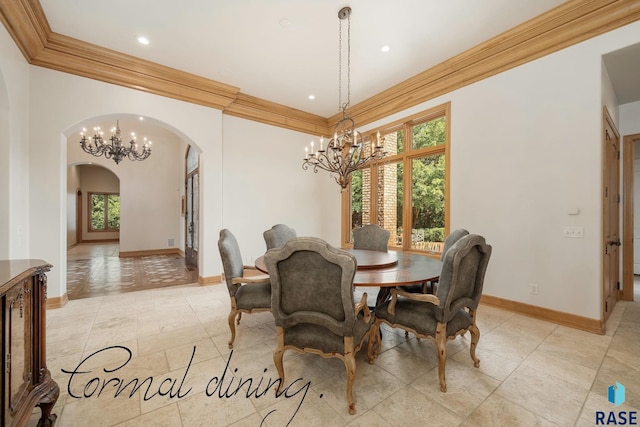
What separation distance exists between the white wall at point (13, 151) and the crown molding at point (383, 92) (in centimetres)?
28

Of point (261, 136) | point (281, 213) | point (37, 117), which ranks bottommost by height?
point (281, 213)

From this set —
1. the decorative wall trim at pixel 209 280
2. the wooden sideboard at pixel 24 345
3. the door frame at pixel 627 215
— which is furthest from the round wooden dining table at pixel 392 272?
the door frame at pixel 627 215

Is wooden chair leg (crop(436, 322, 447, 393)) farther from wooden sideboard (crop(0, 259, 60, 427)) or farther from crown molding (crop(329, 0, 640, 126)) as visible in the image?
crown molding (crop(329, 0, 640, 126))

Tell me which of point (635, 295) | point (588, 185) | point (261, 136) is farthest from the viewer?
point (261, 136)

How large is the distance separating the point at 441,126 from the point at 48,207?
563 cm

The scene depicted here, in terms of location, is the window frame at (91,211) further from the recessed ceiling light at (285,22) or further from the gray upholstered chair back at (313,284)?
the gray upholstered chair back at (313,284)

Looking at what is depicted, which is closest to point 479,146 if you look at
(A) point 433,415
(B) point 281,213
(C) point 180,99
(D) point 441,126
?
(D) point 441,126

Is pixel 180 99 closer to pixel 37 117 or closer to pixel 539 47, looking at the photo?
pixel 37 117

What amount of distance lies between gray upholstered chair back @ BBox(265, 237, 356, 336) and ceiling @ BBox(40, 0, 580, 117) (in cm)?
264

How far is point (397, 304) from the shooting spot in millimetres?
2148

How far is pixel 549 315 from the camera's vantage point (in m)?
2.96

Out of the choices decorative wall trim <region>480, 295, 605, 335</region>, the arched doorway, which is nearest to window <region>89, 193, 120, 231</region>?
the arched doorway

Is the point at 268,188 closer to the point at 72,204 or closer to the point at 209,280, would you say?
the point at 209,280

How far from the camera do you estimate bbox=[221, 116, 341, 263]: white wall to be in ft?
16.0
